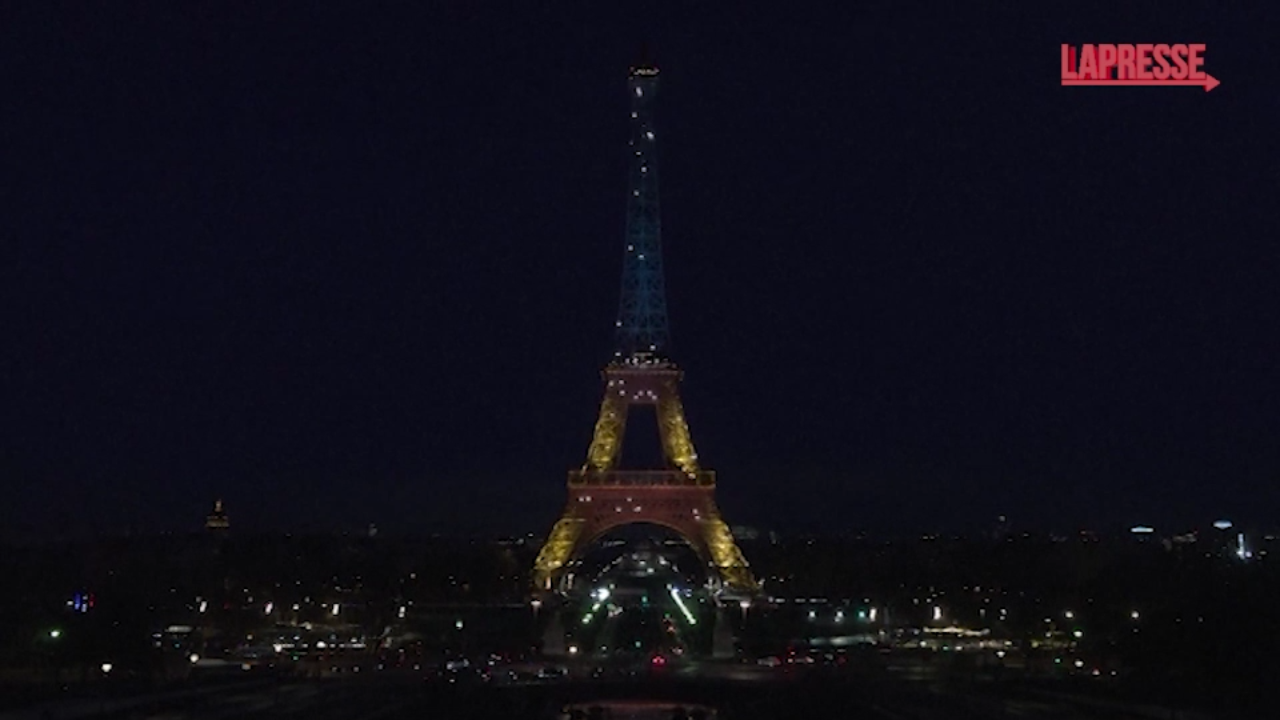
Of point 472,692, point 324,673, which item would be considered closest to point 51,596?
point 324,673

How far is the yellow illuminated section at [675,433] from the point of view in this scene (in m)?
99.6

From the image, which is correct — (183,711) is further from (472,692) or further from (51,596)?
(51,596)

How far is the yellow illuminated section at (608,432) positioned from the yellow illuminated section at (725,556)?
5.80 meters

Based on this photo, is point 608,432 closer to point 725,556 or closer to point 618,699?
point 725,556

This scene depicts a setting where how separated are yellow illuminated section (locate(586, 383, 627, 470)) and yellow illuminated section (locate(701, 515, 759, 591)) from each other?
5803 millimetres

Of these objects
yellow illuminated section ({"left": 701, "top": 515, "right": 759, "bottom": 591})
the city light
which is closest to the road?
the city light

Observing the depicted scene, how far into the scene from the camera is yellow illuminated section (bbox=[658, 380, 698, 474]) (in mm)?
99625

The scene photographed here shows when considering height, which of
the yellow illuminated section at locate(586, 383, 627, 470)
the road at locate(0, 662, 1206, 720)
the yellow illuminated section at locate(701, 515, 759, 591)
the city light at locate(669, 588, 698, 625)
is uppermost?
the yellow illuminated section at locate(586, 383, 627, 470)

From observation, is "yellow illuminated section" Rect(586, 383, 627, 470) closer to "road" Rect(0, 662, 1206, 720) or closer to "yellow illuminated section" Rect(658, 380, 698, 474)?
"yellow illuminated section" Rect(658, 380, 698, 474)

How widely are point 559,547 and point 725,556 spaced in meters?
8.13

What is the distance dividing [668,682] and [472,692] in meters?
5.92

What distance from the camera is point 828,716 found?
42.1 meters

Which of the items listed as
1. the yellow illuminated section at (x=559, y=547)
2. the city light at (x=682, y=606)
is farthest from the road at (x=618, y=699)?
the yellow illuminated section at (x=559, y=547)

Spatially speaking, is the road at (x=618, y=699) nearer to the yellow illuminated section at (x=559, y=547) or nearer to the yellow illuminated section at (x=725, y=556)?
the yellow illuminated section at (x=725, y=556)
